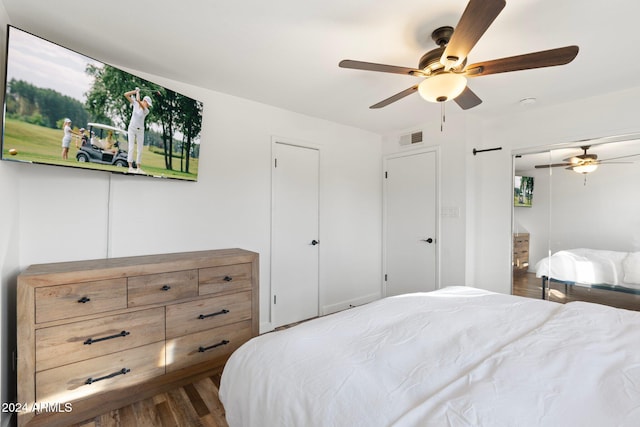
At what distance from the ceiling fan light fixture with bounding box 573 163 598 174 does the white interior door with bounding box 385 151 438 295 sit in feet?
4.44

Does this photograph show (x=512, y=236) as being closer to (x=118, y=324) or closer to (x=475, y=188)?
(x=475, y=188)

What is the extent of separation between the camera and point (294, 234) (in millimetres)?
3395

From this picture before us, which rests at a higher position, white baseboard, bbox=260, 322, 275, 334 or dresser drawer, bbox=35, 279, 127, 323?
dresser drawer, bbox=35, 279, 127, 323

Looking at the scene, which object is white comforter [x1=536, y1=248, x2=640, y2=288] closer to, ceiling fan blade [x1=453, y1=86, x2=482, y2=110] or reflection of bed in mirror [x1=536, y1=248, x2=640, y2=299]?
reflection of bed in mirror [x1=536, y1=248, x2=640, y2=299]

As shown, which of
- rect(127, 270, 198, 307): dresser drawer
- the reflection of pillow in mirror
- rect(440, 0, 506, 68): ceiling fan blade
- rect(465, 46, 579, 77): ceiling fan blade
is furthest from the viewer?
the reflection of pillow in mirror

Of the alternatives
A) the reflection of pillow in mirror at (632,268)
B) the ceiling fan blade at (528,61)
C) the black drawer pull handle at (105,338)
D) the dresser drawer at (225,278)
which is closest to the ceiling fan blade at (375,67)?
the ceiling fan blade at (528,61)

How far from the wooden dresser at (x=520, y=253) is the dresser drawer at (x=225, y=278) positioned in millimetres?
2940

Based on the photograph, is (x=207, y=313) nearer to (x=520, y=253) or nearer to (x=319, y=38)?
(x=319, y=38)

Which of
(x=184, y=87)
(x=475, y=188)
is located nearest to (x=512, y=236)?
(x=475, y=188)

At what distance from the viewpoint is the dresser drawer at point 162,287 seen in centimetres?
196

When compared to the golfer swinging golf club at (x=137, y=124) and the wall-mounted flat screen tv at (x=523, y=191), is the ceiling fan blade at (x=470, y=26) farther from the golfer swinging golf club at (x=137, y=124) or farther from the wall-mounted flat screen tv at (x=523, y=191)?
the wall-mounted flat screen tv at (x=523, y=191)

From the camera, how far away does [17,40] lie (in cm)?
152

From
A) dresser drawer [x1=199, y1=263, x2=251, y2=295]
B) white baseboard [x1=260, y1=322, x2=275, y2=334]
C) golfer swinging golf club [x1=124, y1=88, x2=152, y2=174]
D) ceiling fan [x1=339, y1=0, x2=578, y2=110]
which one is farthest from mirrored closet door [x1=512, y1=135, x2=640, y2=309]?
golfer swinging golf club [x1=124, y1=88, x2=152, y2=174]

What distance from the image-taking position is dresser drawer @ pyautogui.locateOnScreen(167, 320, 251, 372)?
211 cm
